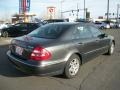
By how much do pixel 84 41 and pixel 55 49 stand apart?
1349 millimetres

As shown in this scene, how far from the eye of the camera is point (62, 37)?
5598 mm

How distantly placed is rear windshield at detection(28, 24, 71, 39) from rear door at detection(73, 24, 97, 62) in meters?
0.38

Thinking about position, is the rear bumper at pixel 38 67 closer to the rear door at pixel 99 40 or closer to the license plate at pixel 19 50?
the license plate at pixel 19 50

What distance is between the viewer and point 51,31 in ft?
19.8

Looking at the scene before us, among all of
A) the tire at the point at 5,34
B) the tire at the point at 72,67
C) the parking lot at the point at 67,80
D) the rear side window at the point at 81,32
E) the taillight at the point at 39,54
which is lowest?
the parking lot at the point at 67,80

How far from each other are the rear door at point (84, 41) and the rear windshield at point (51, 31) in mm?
378

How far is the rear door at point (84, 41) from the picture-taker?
598cm

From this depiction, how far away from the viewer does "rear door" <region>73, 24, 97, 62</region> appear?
236 inches

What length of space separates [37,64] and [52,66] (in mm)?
390

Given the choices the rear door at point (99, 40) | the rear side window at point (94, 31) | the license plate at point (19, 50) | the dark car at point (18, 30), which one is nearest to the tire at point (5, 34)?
the dark car at point (18, 30)

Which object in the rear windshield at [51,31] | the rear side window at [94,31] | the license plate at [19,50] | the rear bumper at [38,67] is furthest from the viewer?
the rear side window at [94,31]

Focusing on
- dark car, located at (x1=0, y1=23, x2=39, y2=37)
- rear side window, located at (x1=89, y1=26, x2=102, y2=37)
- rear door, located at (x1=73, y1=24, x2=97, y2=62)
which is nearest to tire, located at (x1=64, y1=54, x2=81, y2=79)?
rear door, located at (x1=73, y1=24, x2=97, y2=62)

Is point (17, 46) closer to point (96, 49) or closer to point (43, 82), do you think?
point (43, 82)

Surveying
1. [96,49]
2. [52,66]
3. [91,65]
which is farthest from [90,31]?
[52,66]
